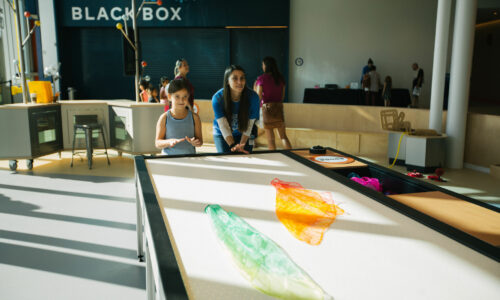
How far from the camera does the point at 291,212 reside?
1.83 metres

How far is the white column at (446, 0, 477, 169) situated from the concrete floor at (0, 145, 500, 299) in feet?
1.22

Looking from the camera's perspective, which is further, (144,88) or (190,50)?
(190,50)

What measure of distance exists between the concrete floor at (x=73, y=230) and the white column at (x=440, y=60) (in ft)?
2.99

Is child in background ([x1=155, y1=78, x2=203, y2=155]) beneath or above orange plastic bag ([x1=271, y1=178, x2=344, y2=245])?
above

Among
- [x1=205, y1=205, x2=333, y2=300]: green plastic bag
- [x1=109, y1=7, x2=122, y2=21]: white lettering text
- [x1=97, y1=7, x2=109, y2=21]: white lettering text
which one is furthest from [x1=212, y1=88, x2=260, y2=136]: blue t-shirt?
[x1=97, y1=7, x2=109, y2=21]: white lettering text

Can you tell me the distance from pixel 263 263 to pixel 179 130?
225 cm

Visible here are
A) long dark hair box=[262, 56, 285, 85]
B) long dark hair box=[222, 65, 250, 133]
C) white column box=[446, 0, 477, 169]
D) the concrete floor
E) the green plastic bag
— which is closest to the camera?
the green plastic bag

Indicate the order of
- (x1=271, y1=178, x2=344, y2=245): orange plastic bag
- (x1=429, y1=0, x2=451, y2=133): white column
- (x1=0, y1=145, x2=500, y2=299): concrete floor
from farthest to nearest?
(x1=429, y1=0, x2=451, y2=133): white column < (x1=0, y1=145, x2=500, y2=299): concrete floor < (x1=271, y1=178, x2=344, y2=245): orange plastic bag

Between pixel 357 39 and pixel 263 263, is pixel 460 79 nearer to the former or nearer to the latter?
pixel 357 39

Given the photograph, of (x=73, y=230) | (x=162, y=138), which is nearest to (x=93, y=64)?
(x=73, y=230)

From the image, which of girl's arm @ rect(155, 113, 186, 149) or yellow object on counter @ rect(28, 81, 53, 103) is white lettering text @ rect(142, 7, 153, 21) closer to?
yellow object on counter @ rect(28, 81, 53, 103)

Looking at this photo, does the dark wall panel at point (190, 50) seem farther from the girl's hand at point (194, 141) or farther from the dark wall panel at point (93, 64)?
the girl's hand at point (194, 141)

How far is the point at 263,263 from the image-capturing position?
1.31 meters

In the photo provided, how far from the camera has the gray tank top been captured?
11.1 ft
